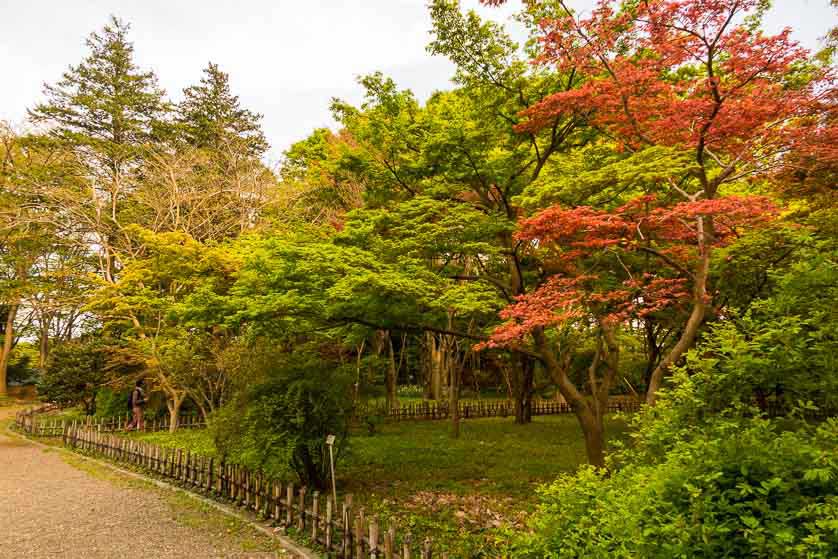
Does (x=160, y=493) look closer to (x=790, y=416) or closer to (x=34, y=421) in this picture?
(x=790, y=416)

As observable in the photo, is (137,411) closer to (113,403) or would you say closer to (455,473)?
(113,403)

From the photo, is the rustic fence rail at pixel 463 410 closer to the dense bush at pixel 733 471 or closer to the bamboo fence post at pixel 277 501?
the bamboo fence post at pixel 277 501

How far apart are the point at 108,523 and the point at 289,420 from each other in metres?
3.15

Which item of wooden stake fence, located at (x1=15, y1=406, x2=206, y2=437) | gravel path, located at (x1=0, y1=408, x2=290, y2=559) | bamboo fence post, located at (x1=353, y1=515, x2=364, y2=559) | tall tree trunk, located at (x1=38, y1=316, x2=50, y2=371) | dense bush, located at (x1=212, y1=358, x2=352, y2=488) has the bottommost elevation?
gravel path, located at (x1=0, y1=408, x2=290, y2=559)

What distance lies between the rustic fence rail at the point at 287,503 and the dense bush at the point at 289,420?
0.35 meters

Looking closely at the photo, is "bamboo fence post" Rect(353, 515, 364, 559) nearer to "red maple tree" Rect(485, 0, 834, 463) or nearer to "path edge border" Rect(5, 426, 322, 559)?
"path edge border" Rect(5, 426, 322, 559)

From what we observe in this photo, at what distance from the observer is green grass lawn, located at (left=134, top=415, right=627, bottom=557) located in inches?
293

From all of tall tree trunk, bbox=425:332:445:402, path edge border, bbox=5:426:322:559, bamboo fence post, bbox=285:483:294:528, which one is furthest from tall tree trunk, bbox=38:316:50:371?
bamboo fence post, bbox=285:483:294:528

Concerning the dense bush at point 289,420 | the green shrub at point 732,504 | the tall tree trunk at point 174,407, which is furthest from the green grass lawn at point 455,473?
the green shrub at point 732,504

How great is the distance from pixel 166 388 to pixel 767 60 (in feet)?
60.8

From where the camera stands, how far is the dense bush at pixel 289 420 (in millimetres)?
7883

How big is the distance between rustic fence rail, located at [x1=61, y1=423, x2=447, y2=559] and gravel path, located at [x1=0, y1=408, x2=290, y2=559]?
44 cm

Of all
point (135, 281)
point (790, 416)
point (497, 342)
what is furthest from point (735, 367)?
point (135, 281)

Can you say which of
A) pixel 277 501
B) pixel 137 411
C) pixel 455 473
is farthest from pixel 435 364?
pixel 277 501
